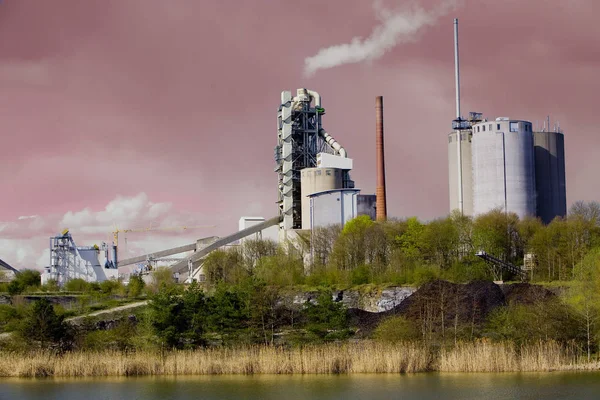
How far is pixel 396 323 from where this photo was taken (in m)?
41.8

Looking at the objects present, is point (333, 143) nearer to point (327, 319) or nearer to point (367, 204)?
point (367, 204)

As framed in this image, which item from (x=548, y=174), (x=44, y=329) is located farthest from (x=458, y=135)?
(x=44, y=329)

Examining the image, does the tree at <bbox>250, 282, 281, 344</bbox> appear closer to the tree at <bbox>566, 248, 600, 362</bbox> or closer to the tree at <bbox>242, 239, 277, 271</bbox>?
the tree at <bbox>566, 248, 600, 362</bbox>

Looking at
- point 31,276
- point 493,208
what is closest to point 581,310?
point 493,208

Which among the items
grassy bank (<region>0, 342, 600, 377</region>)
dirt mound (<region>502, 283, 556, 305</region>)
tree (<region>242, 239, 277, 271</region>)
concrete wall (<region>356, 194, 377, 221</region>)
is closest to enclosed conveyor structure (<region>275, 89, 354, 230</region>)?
concrete wall (<region>356, 194, 377, 221</region>)

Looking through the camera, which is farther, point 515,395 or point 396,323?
point 396,323

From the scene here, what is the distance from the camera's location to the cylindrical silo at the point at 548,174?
258 ft

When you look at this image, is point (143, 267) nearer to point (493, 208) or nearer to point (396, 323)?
point (493, 208)

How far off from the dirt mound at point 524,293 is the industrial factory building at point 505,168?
1950cm

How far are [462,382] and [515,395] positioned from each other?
133 inches

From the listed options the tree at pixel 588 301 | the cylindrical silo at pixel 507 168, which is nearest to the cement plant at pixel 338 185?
the cylindrical silo at pixel 507 168

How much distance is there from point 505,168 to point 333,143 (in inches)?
761

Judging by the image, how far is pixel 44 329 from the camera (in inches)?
1678

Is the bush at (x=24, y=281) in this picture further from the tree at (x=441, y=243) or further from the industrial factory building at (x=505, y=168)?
the industrial factory building at (x=505, y=168)
